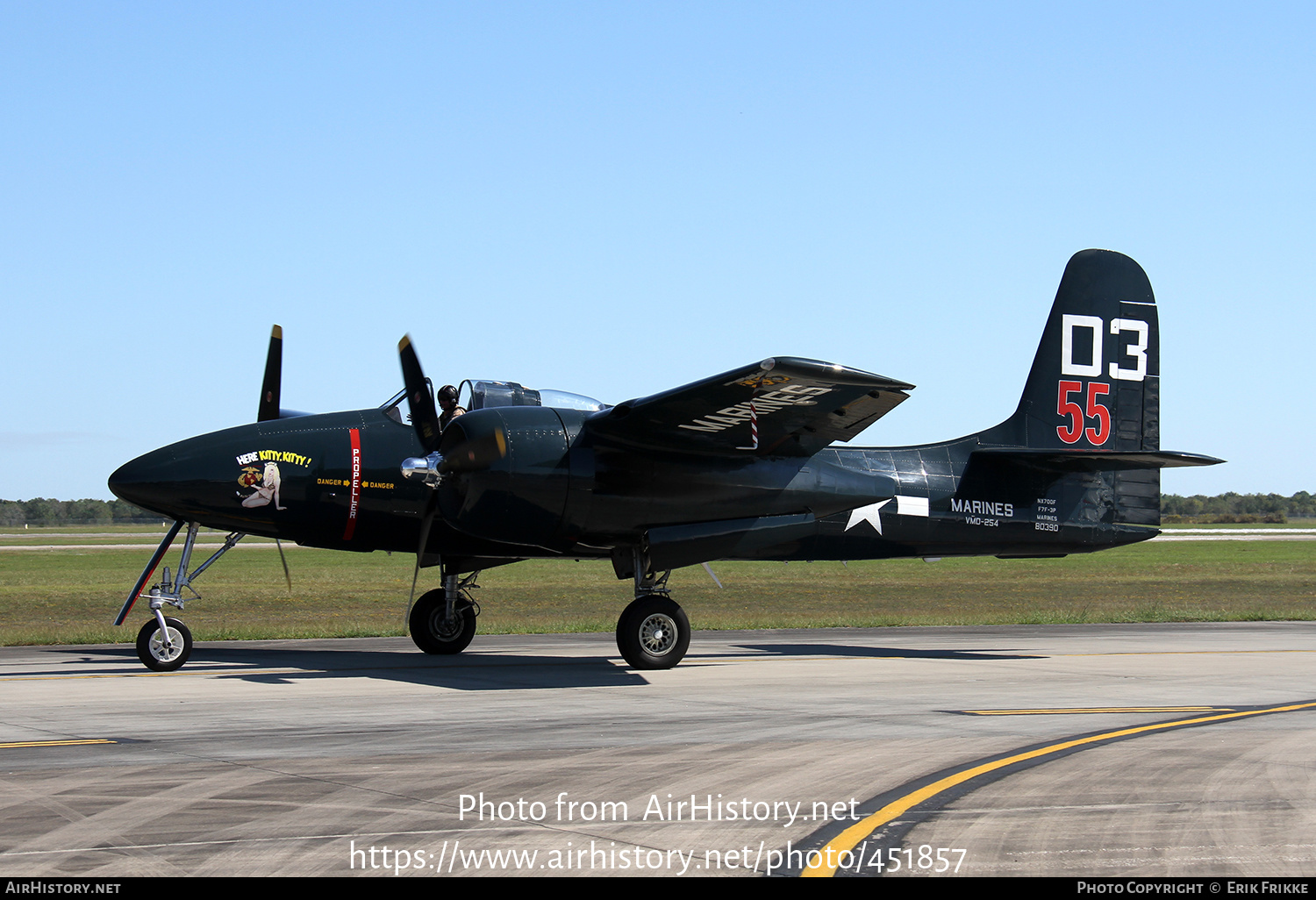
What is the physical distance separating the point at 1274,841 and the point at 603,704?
25.4ft

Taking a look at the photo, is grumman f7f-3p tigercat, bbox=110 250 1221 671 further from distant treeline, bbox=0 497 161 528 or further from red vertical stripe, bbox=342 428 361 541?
distant treeline, bbox=0 497 161 528

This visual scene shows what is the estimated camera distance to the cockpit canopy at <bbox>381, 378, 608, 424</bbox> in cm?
1758

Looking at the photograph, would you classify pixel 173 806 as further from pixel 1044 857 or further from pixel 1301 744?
pixel 1301 744

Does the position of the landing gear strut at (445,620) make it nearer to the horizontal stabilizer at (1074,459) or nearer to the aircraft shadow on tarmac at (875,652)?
the aircraft shadow on tarmac at (875,652)

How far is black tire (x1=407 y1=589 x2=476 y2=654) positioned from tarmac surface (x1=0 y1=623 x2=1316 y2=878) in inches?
81.1

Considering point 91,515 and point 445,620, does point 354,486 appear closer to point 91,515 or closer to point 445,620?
point 445,620

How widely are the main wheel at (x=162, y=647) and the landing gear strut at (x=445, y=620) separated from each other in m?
3.98

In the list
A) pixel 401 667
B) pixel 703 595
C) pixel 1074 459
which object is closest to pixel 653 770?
pixel 401 667

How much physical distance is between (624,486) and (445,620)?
5119 millimetres

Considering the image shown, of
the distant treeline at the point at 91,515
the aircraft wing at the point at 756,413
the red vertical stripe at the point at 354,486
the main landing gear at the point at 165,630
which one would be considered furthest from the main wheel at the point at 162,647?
the distant treeline at the point at 91,515

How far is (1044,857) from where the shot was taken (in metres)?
6.62

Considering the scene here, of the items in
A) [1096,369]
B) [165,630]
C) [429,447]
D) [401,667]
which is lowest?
[401,667]

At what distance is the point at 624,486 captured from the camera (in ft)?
54.2

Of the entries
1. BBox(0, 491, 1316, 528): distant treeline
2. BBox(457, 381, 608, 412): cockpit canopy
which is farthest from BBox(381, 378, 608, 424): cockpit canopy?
BBox(0, 491, 1316, 528): distant treeline
